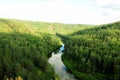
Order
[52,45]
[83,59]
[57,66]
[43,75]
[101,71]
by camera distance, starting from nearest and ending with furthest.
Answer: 1. [43,75]
2. [101,71]
3. [83,59]
4. [57,66]
5. [52,45]

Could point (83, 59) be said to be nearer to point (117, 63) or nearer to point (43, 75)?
point (117, 63)

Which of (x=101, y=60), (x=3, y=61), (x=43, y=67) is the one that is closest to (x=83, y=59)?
(x=101, y=60)

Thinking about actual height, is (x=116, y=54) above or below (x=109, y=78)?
above

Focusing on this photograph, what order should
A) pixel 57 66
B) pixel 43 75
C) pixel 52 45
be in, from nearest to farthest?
pixel 43 75, pixel 57 66, pixel 52 45

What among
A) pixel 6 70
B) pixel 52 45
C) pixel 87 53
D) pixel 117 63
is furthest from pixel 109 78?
pixel 52 45

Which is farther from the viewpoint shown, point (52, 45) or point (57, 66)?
point (52, 45)

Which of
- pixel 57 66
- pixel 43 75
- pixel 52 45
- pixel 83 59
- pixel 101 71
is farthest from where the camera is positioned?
pixel 52 45

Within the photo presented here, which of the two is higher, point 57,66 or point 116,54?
point 116,54

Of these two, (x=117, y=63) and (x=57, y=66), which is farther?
(x=57, y=66)

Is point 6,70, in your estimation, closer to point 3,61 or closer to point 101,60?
point 3,61
